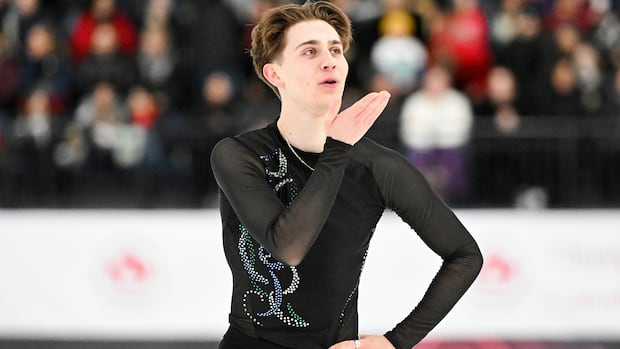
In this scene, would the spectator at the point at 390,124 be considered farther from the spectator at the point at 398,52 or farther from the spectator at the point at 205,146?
the spectator at the point at 205,146

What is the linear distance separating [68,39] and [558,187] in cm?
547

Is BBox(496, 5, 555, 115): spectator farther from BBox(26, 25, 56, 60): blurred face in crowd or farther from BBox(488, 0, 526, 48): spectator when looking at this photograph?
BBox(26, 25, 56, 60): blurred face in crowd

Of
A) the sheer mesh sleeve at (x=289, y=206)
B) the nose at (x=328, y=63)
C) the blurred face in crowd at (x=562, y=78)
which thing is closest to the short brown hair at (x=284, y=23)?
the nose at (x=328, y=63)

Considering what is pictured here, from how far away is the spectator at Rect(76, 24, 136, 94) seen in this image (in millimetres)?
11508

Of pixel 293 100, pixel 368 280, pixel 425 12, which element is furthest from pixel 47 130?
pixel 293 100

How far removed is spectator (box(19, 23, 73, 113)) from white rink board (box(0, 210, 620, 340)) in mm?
1692

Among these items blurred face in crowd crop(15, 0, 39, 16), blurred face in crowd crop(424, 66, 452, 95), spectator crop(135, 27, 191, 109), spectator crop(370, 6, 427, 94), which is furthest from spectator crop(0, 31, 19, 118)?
blurred face in crowd crop(424, 66, 452, 95)

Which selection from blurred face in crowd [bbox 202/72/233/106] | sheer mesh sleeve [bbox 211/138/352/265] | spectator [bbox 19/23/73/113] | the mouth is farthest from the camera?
spectator [bbox 19/23/73/113]

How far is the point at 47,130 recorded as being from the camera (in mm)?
10906

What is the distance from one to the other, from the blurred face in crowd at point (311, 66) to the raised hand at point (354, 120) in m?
0.10

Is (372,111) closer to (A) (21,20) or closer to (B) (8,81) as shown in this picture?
(B) (8,81)

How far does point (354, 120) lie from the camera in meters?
4.00

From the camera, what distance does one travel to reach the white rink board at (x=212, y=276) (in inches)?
406

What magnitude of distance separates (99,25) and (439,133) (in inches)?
153
